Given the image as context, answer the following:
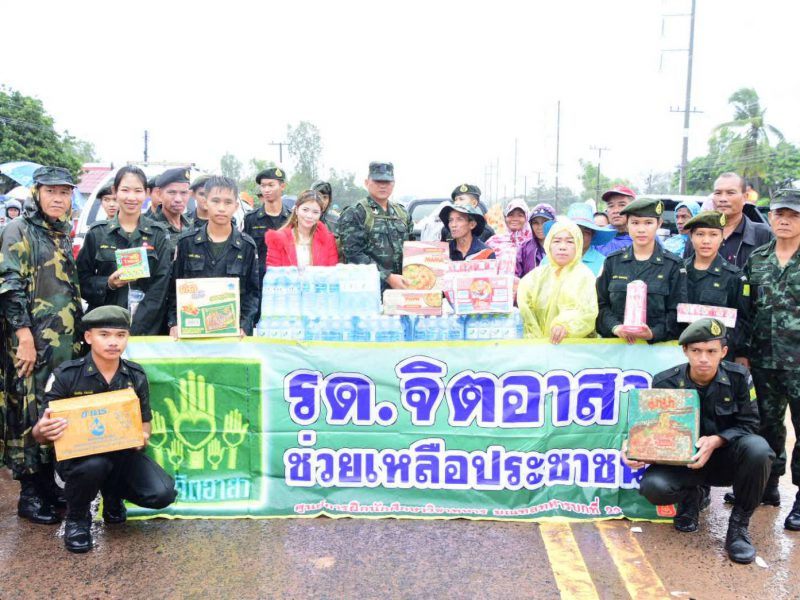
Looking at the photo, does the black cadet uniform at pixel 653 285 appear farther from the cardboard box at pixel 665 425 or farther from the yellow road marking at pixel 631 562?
the yellow road marking at pixel 631 562

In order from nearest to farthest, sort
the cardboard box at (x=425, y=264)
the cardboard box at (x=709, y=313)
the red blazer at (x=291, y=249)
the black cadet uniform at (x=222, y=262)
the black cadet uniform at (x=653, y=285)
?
1. the cardboard box at (x=709, y=313)
2. the black cadet uniform at (x=653, y=285)
3. the black cadet uniform at (x=222, y=262)
4. the cardboard box at (x=425, y=264)
5. the red blazer at (x=291, y=249)

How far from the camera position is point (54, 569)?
3566 millimetres

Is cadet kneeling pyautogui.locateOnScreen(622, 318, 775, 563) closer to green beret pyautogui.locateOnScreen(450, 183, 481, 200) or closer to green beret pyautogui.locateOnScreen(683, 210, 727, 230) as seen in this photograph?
green beret pyautogui.locateOnScreen(683, 210, 727, 230)

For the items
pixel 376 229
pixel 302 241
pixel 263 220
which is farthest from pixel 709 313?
pixel 263 220

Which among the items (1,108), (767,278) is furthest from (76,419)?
(1,108)

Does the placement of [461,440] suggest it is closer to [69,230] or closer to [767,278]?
[767,278]

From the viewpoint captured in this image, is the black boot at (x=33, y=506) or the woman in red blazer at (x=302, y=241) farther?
the woman in red blazer at (x=302, y=241)

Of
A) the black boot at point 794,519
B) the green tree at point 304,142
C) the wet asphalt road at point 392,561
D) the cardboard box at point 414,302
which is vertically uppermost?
the green tree at point 304,142

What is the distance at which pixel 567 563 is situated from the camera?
12.0 feet

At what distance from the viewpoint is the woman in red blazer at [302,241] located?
5.43 m

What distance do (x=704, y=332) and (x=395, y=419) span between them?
1.92m

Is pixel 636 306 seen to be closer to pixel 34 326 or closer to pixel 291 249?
pixel 291 249

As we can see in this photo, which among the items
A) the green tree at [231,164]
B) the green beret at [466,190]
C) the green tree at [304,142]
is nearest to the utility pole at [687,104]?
the green beret at [466,190]

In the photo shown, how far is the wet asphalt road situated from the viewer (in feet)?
11.0
